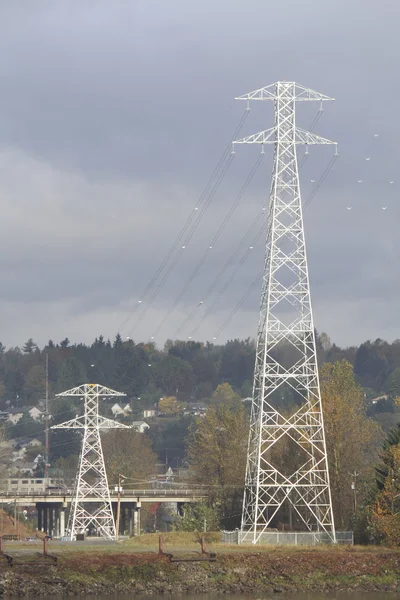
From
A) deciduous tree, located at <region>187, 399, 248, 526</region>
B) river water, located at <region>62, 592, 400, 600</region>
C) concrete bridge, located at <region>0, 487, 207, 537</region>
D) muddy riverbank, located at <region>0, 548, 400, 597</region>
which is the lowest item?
river water, located at <region>62, 592, 400, 600</region>

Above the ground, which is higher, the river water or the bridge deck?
the bridge deck

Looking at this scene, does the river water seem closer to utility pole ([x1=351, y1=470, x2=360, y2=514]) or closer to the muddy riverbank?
the muddy riverbank

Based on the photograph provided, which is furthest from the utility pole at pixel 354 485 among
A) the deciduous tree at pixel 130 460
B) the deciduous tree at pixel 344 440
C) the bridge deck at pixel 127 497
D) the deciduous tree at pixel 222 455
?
the deciduous tree at pixel 130 460

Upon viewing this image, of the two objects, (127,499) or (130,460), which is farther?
(130,460)

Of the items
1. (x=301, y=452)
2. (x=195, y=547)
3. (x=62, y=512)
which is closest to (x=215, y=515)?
(x=301, y=452)

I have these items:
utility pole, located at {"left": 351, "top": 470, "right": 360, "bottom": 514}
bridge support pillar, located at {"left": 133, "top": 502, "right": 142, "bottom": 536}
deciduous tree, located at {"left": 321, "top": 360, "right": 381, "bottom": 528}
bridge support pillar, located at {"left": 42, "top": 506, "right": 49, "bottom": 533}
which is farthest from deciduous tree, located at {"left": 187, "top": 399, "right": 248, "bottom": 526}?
bridge support pillar, located at {"left": 42, "top": 506, "right": 49, "bottom": 533}

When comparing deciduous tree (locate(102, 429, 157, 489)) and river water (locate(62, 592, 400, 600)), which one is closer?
river water (locate(62, 592, 400, 600))

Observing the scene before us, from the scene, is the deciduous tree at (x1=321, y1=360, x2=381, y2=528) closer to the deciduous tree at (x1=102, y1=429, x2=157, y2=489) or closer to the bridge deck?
the bridge deck

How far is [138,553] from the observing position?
66.9 meters

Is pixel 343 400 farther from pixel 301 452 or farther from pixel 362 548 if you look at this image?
pixel 362 548

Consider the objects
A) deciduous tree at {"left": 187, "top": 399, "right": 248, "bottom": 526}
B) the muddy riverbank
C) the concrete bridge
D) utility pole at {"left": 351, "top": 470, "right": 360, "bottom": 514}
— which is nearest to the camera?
the muddy riverbank

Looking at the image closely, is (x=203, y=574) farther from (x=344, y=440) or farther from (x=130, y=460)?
(x=130, y=460)

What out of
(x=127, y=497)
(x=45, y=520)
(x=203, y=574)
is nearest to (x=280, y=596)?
(x=203, y=574)

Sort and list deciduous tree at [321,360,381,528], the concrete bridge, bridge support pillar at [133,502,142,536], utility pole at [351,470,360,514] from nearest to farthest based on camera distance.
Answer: utility pole at [351,470,360,514] → deciduous tree at [321,360,381,528] → bridge support pillar at [133,502,142,536] → the concrete bridge
